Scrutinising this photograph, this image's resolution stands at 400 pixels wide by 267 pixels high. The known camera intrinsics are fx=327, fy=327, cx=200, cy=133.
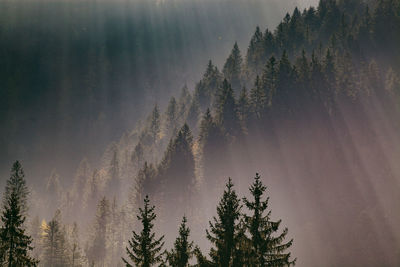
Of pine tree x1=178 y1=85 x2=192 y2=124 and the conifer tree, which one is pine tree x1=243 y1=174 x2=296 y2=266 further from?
pine tree x1=178 y1=85 x2=192 y2=124

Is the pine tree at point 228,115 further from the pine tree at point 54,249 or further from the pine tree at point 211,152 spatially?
the pine tree at point 54,249

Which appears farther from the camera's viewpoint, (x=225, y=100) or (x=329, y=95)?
(x=225, y=100)

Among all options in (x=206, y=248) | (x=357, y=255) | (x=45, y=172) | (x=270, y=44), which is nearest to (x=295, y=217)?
(x=357, y=255)

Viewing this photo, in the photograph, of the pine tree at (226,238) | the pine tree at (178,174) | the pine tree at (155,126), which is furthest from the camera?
the pine tree at (155,126)

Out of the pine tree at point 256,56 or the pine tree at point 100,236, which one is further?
the pine tree at point 256,56

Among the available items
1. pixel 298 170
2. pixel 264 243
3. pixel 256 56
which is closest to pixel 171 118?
pixel 256 56

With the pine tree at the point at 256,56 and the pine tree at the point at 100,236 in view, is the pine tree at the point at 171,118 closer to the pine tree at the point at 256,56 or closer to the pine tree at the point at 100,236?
the pine tree at the point at 256,56

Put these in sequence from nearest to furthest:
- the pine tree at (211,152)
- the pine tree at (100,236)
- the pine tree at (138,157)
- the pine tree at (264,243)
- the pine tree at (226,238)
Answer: the pine tree at (264,243) → the pine tree at (226,238) → the pine tree at (100,236) → the pine tree at (211,152) → the pine tree at (138,157)

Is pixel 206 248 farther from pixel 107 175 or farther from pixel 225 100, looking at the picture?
pixel 107 175

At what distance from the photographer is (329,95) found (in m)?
71.0

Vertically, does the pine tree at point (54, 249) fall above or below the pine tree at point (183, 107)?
below

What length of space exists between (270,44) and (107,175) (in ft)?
224

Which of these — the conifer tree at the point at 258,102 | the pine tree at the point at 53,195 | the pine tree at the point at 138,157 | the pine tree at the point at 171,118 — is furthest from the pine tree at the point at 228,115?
the pine tree at the point at 53,195

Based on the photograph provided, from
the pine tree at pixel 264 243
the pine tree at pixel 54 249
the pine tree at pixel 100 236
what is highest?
the pine tree at pixel 100 236
